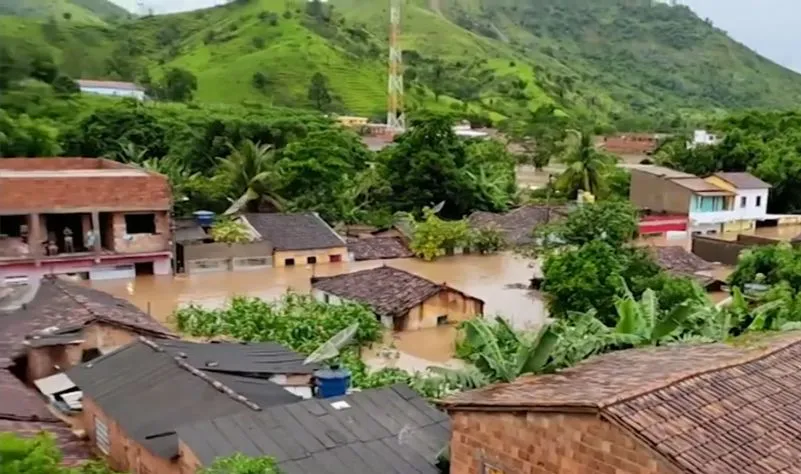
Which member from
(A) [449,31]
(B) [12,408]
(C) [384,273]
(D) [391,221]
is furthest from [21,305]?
(A) [449,31]

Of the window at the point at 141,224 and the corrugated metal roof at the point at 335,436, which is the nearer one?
the corrugated metal roof at the point at 335,436

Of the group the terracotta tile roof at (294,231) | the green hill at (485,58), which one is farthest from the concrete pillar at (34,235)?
the green hill at (485,58)

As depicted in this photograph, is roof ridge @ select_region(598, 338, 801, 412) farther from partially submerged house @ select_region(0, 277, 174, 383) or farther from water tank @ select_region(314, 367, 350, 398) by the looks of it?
partially submerged house @ select_region(0, 277, 174, 383)

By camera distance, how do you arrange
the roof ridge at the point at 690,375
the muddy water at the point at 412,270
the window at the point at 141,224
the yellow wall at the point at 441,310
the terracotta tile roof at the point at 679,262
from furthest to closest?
the window at the point at 141,224, the terracotta tile roof at the point at 679,262, the yellow wall at the point at 441,310, the muddy water at the point at 412,270, the roof ridge at the point at 690,375

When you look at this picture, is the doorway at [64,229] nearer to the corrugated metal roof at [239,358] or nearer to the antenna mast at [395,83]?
the corrugated metal roof at [239,358]

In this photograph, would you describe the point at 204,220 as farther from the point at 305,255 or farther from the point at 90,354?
the point at 90,354
